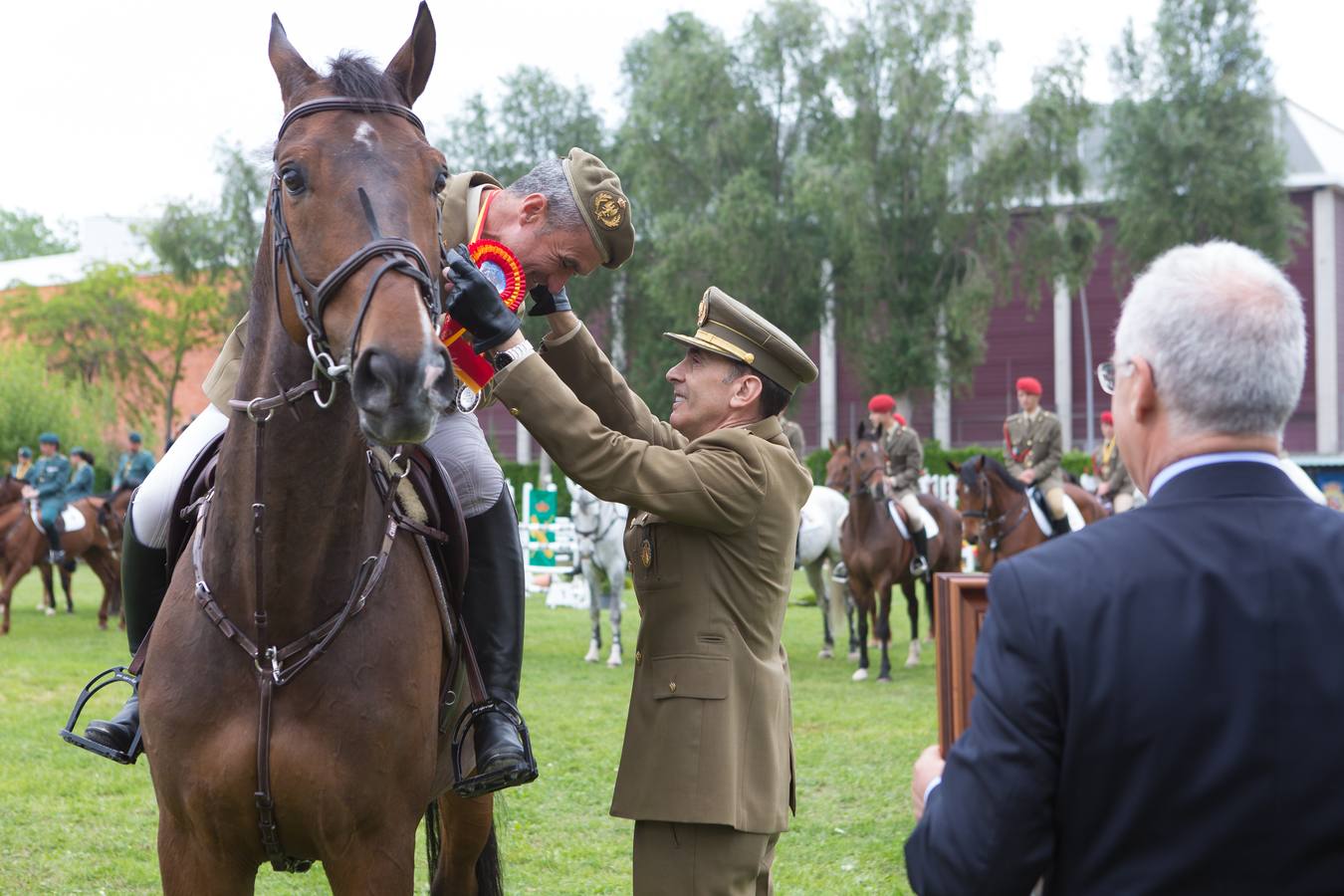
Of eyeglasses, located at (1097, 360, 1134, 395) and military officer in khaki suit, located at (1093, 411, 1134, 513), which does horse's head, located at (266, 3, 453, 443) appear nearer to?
eyeglasses, located at (1097, 360, 1134, 395)

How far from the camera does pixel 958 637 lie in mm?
1995

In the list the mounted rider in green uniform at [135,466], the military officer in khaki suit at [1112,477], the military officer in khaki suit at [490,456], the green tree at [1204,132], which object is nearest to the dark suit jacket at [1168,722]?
the military officer in khaki suit at [490,456]

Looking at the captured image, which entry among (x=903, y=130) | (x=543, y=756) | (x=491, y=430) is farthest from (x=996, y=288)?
(x=543, y=756)

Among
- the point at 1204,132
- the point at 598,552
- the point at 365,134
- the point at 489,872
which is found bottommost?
the point at 489,872

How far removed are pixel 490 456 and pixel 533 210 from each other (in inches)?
28.7

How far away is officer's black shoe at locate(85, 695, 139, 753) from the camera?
361 cm

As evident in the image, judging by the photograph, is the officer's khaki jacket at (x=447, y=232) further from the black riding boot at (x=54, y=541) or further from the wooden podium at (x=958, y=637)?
the black riding boot at (x=54, y=541)

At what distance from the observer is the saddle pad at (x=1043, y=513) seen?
15031mm

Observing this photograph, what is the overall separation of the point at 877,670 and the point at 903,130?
23.3 m

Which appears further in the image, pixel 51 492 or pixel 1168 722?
pixel 51 492

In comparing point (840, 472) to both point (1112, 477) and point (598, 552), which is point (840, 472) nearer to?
point (598, 552)

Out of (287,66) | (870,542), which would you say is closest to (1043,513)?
(870,542)

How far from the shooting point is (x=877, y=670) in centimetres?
1431

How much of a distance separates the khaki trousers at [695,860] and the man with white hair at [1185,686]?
5.28ft
